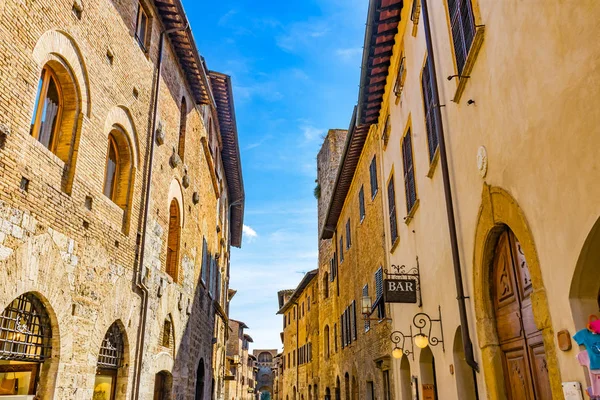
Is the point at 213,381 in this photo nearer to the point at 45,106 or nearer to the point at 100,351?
the point at 100,351

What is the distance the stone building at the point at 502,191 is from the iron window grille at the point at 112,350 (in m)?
5.09

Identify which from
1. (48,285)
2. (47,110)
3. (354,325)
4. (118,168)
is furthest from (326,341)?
(47,110)

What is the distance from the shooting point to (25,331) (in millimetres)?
6008

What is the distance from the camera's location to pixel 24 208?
19.5ft

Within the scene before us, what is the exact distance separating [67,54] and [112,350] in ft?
16.0

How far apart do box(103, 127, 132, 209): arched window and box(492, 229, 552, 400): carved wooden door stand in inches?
259

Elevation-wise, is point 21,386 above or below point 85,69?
below

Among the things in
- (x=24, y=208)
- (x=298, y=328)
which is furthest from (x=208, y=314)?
(x=298, y=328)

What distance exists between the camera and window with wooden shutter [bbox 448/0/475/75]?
5904mm

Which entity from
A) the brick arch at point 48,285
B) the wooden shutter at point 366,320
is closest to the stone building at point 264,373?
the wooden shutter at point 366,320

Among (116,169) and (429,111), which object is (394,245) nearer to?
(429,111)

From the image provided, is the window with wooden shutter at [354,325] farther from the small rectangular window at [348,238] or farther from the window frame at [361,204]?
the window frame at [361,204]

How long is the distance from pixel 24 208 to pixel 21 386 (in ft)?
7.38

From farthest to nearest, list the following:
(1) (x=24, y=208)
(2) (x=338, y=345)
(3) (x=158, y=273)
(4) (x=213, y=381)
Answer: (2) (x=338, y=345) → (4) (x=213, y=381) → (3) (x=158, y=273) → (1) (x=24, y=208)
